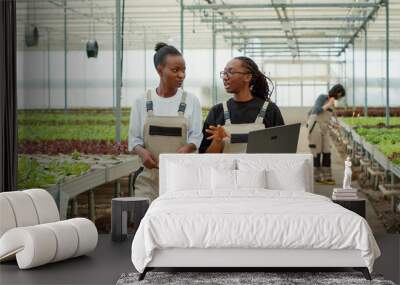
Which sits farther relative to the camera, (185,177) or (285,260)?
(185,177)

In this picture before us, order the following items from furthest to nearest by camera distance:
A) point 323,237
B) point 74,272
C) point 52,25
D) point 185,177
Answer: point 52,25 → point 185,177 → point 74,272 → point 323,237

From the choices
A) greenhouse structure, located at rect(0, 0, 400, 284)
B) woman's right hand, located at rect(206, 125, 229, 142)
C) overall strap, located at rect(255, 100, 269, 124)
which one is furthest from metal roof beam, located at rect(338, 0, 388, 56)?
woman's right hand, located at rect(206, 125, 229, 142)

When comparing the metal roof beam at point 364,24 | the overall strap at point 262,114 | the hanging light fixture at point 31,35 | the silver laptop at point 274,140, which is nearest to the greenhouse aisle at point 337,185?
the silver laptop at point 274,140

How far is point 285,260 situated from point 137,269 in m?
0.91

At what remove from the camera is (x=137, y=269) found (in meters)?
→ 4.95

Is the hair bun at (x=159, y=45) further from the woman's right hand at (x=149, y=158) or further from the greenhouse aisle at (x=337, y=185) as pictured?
the greenhouse aisle at (x=337, y=185)

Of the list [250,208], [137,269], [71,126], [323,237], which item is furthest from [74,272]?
[71,126]

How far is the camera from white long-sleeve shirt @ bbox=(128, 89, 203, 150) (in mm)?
6672

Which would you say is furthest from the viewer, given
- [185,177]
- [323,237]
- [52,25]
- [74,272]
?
[52,25]

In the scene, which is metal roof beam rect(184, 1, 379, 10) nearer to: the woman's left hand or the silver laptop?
the silver laptop

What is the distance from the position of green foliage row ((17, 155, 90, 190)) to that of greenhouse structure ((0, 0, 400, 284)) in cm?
1

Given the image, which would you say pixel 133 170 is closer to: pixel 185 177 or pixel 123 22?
pixel 185 177

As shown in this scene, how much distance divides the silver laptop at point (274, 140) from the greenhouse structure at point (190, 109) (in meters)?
0.01

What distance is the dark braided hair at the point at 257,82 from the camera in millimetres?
6652
